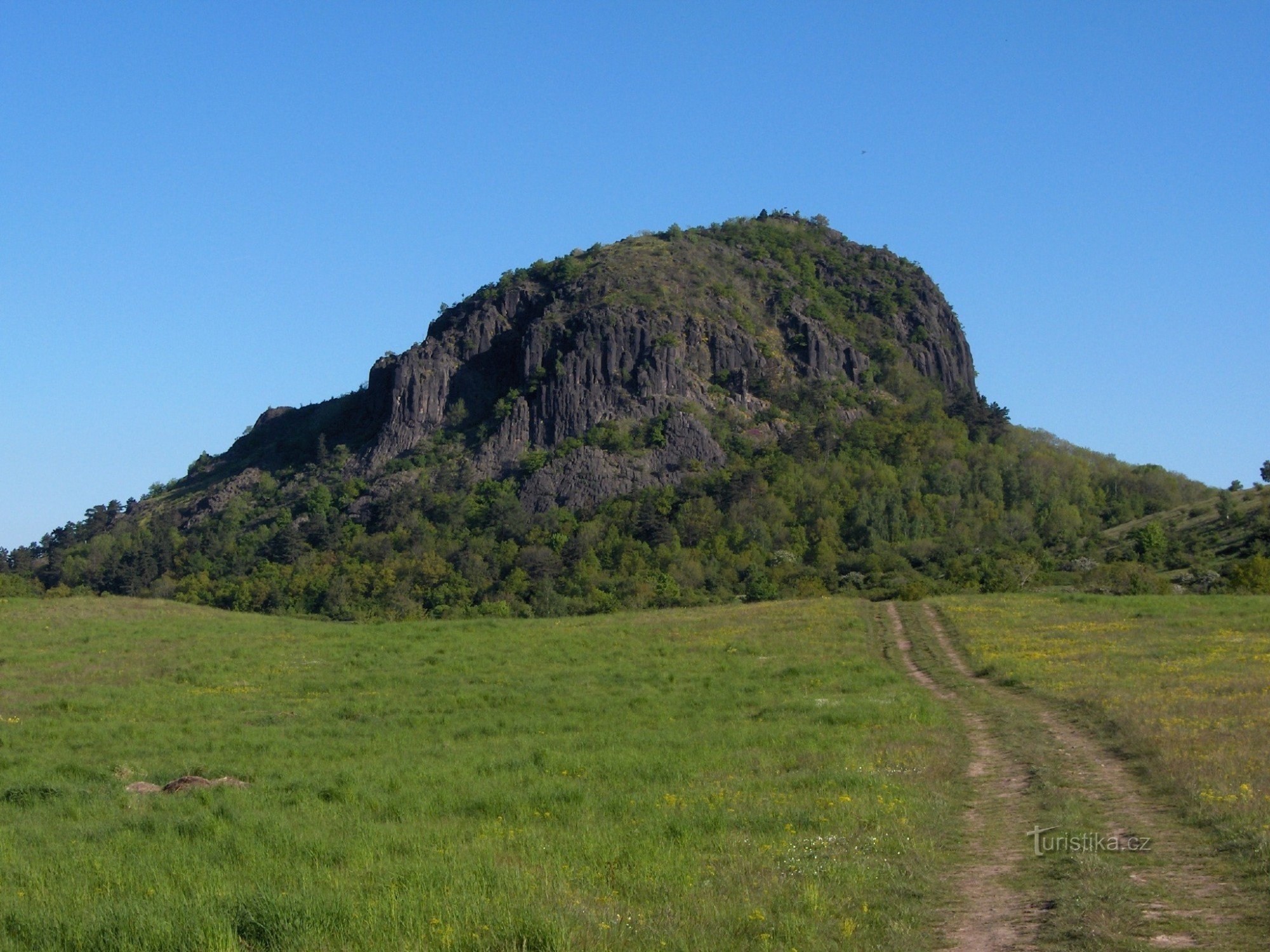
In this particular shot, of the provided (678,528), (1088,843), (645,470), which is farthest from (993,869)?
(645,470)

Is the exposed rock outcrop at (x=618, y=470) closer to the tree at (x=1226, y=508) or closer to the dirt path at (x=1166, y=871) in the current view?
the tree at (x=1226, y=508)

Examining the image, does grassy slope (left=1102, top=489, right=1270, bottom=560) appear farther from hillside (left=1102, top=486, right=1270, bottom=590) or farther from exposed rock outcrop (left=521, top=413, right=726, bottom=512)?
exposed rock outcrop (left=521, top=413, right=726, bottom=512)

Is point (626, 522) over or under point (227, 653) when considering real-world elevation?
over

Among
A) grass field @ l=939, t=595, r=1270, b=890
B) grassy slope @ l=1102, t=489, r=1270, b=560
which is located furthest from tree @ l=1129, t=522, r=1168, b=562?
grass field @ l=939, t=595, r=1270, b=890

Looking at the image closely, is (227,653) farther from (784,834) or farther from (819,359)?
(819,359)

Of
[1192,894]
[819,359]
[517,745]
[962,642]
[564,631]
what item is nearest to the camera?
[1192,894]

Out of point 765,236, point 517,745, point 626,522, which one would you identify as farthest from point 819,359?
point 517,745

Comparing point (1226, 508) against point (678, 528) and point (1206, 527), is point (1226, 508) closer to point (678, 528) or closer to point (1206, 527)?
point (1206, 527)

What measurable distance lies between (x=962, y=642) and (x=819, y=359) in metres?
94.7

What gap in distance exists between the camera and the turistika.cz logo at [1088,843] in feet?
36.0

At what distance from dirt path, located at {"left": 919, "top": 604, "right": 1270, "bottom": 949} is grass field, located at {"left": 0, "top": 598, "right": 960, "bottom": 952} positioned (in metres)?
1.62

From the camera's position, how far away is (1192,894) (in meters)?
9.30

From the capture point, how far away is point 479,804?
1489cm

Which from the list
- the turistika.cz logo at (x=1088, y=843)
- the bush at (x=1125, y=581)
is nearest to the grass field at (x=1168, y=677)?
the turistika.cz logo at (x=1088, y=843)
